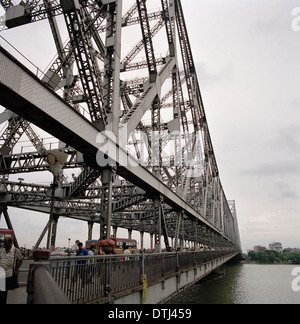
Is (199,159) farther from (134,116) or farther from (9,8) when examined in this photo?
(9,8)

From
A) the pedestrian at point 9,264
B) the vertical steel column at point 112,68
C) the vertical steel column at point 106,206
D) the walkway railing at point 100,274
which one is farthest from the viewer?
the vertical steel column at point 112,68

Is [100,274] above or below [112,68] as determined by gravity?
below

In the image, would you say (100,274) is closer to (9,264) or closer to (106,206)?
(9,264)

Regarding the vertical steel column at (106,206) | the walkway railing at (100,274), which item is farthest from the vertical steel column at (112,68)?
the walkway railing at (100,274)

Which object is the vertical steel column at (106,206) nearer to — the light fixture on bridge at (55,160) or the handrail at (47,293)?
the light fixture on bridge at (55,160)

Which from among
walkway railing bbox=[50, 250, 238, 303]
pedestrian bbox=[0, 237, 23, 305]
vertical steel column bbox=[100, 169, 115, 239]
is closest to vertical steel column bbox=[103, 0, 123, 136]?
vertical steel column bbox=[100, 169, 115, 239]

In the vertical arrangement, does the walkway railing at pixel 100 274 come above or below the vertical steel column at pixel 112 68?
below

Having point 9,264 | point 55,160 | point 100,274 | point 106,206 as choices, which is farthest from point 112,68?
point 9,264

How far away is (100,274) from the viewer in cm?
648

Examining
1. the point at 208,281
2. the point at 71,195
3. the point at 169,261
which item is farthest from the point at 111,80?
the point at 208,281

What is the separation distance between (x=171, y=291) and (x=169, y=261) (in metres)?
1.32

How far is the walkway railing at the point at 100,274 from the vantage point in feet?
17.3

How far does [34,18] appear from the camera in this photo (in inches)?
481

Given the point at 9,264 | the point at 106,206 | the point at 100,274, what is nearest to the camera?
the point at 9,264
